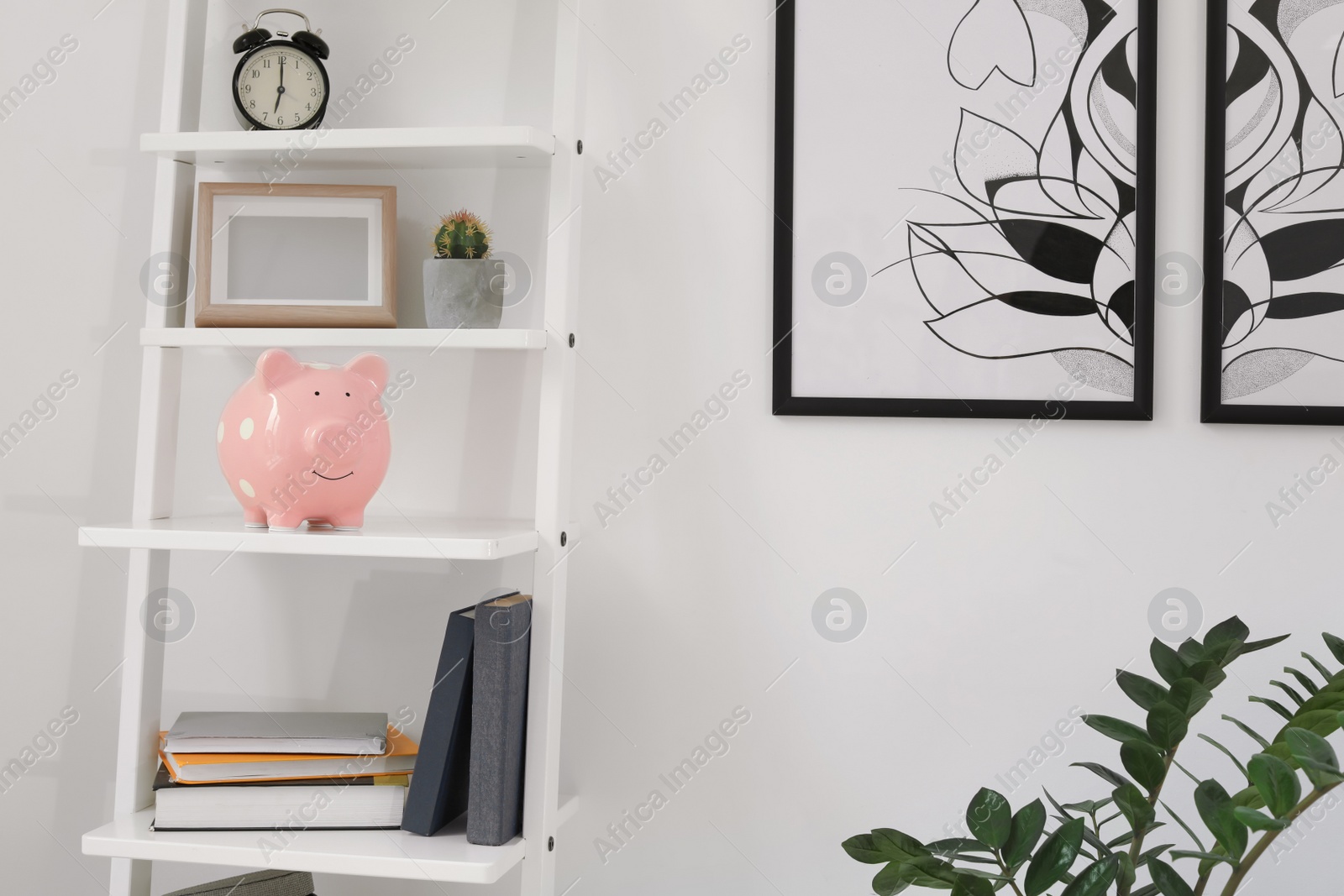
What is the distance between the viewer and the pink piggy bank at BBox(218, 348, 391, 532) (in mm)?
1030

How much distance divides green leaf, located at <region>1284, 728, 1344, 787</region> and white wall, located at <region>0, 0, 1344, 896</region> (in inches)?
20.5

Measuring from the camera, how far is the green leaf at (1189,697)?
2.73ft

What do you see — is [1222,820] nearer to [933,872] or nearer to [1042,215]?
[933,872]

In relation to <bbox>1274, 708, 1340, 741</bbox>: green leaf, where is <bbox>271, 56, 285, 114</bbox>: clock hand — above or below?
above

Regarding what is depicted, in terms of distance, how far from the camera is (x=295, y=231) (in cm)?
121

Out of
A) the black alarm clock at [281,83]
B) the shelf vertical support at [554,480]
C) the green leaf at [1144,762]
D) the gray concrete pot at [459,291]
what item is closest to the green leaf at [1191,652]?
the green leaf at [1144,762]

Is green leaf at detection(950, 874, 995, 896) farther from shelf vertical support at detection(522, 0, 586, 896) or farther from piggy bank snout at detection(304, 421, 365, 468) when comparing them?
piggy bank snout at detection(304, 421, 365, 468)

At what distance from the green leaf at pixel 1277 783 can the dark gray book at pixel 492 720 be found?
2.23ft

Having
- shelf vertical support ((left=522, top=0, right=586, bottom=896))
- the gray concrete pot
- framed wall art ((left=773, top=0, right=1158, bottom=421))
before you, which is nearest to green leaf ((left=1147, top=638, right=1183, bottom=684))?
framed wall art ((left=773, top=0, right=1158, bottom=421))

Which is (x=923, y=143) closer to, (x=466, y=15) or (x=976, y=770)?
(x=466, y=15)

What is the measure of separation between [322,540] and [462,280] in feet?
1.11

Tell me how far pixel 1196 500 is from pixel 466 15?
1125 millimetres

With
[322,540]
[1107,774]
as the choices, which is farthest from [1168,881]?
[322,540]

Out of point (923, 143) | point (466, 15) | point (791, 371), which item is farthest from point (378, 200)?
point (923, 143)
